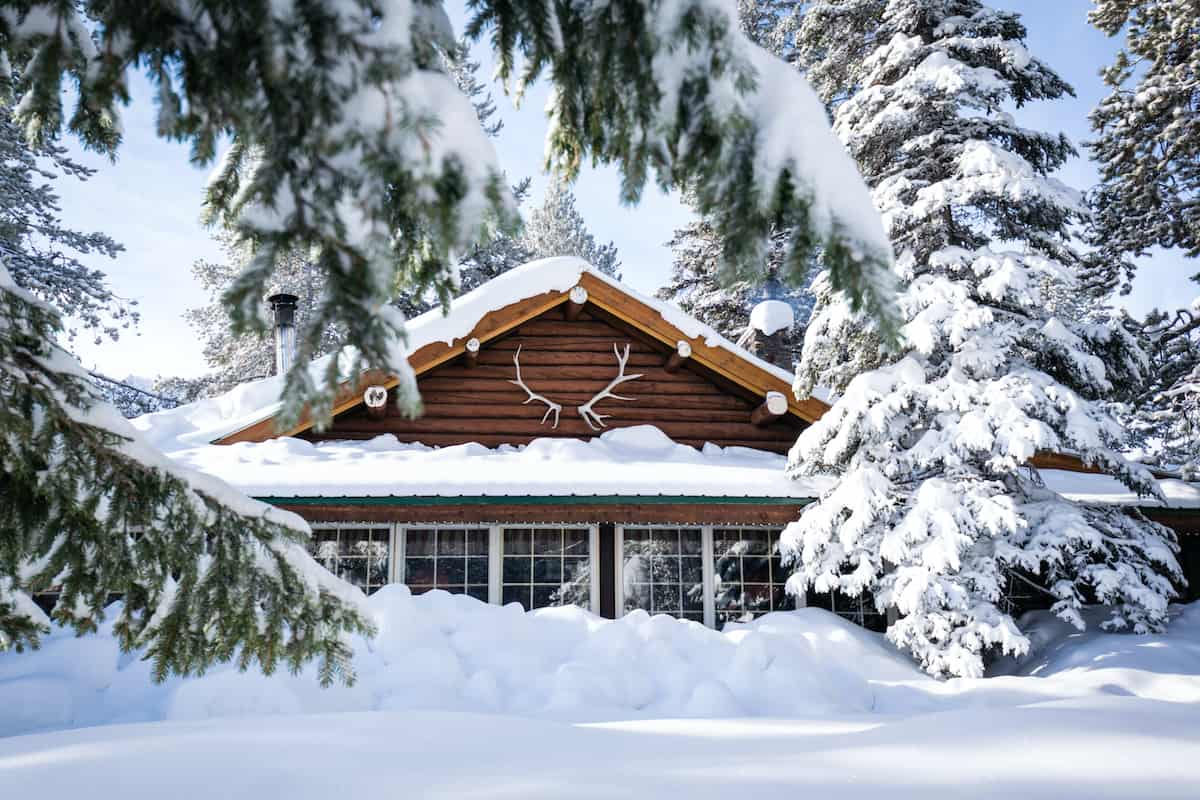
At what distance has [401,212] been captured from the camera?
3.44m

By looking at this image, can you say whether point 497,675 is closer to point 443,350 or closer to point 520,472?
point 520,472

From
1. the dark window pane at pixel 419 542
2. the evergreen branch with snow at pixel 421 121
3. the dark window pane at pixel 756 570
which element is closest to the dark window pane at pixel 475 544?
the dark window pane at pixel 419 542

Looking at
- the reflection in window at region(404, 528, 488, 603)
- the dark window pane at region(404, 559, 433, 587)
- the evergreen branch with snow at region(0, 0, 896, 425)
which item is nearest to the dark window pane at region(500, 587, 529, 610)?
the reflection in window at region(404, 528, 488, 603)

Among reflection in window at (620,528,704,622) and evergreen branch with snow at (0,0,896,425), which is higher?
evergreen branch with snow at (0,0,896,425)

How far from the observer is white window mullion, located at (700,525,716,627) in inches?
406

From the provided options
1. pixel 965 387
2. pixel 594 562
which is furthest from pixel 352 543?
pixel 965 387

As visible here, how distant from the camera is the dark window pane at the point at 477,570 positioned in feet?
33.6

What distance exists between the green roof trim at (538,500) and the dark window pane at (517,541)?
3.96 ft

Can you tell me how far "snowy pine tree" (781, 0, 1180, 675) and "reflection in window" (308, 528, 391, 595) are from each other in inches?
196

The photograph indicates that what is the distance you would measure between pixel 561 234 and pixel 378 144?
102ft

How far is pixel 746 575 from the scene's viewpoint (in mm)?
10539

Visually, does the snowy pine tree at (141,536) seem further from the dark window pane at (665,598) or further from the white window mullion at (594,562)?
the dark window pane at (665,598)

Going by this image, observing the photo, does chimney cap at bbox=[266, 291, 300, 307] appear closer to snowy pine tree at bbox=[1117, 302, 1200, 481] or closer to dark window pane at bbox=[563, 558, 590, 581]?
dark window pane at bbox=[563, 558, 590, 581]

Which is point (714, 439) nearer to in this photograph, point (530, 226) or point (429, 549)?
point (429, 549)
